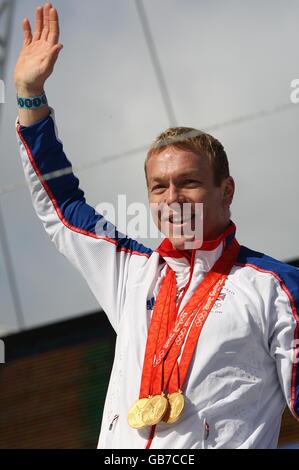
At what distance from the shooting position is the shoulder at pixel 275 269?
269cm

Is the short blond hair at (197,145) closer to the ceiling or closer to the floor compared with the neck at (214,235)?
closer to the ceiling

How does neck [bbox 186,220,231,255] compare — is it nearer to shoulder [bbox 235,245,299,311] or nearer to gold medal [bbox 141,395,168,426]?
shoulder [bbox 235,245,299,311]

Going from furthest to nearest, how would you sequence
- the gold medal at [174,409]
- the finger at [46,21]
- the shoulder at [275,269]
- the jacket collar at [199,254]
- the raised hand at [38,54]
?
1. the finger at [46,21]
2. the raised hand at [38,54]
3. the jacket collar at [199,254]
4. the shoulder at [275,269]
5. the gold medal at [174,409]

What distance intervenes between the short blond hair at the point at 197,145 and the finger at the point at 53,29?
489 mm

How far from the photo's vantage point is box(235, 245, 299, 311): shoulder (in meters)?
2.69

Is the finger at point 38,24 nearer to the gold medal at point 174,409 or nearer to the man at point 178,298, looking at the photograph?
the man at point 178,298

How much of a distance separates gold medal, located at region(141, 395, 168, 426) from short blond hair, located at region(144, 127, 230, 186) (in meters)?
0.67

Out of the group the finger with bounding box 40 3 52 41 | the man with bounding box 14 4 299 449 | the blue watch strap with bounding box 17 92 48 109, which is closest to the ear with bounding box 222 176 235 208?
the man with bounding box 14 4 299 449

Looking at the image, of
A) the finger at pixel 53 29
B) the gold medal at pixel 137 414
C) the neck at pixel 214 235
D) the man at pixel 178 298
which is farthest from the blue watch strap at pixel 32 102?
the gold medal at pixel 137 414

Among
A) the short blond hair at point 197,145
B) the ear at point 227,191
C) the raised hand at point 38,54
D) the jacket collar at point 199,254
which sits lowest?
the jacket collar at point 199,254

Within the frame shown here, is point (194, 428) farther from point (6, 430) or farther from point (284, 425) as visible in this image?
point (6, 430)

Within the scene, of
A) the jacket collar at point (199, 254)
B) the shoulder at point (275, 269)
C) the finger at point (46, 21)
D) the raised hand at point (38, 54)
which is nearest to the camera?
the shoulder at point (275, 269)
